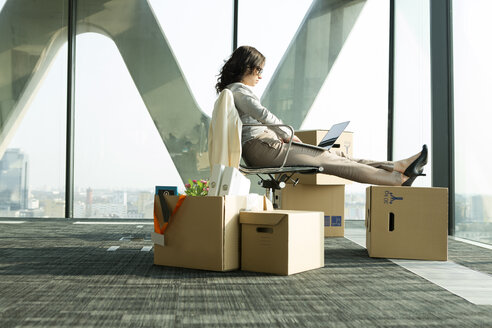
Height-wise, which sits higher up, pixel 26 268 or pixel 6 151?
pixel 6 151

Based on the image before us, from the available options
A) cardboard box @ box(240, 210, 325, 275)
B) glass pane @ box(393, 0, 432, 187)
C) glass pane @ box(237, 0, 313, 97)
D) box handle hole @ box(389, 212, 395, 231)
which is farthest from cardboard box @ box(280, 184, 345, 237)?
glass pane @ box(237, 0, 313, 97)

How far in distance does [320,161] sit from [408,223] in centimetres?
58

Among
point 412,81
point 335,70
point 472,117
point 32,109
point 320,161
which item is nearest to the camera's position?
point 320,161

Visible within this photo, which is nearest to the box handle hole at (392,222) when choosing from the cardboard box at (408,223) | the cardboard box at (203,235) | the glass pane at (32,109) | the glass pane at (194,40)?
the cardboard box at (408,223)

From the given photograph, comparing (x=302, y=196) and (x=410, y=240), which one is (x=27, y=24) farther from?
(x=410, y=240)

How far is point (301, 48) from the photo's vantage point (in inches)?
207

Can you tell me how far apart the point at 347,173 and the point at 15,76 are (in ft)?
12.1

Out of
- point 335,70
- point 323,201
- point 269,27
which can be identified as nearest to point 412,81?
point 335,70

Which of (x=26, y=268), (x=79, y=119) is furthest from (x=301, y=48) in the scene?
(x=26, y=268)

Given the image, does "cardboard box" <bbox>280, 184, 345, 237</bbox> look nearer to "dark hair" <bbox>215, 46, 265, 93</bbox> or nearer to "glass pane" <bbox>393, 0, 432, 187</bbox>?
"glass pane" <bbox>393, 0, 432, 187</bbox>

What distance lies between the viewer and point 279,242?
2146mm

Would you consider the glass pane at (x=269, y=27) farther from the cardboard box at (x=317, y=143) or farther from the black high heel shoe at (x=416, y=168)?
the black high heel shoe at (x=416, y=168)

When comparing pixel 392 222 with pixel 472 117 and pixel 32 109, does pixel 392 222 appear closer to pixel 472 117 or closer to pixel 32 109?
pixel 472 117

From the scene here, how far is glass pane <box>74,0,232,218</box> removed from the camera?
507 centimetres
